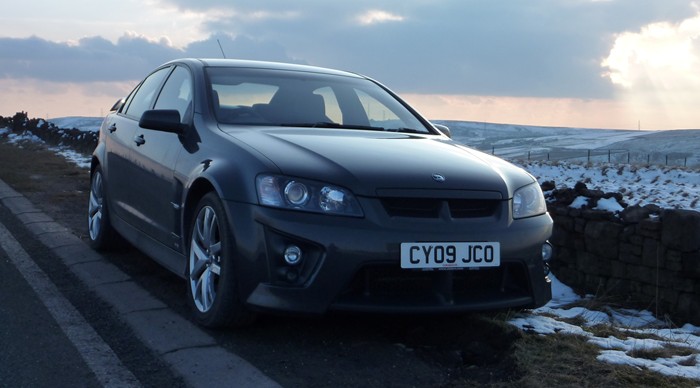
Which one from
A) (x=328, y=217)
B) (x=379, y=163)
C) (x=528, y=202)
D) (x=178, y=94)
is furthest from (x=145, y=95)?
(x=528, y=202)

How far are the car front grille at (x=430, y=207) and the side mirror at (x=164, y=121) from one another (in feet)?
5.03

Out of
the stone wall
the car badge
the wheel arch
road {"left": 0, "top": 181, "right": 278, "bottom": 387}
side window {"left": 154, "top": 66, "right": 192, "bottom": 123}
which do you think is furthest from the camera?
the stone wall

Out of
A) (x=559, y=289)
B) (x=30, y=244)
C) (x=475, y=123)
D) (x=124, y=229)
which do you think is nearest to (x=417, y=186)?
(x=124, y=229)

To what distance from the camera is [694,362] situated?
375 cm

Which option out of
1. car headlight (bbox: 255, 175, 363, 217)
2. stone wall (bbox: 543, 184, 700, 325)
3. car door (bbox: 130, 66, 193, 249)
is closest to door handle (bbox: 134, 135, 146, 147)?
car door (bbox: 130, 66, 193, 249)

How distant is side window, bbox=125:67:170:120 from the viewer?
5824 millimetres

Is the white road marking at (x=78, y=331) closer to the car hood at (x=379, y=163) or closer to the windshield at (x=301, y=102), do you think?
the car hood at (x=379, y=163)

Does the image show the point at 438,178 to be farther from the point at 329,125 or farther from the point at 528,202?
the point at 329,125

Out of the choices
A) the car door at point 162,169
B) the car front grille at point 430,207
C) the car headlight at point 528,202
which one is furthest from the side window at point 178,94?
the car headlight at point 528,202

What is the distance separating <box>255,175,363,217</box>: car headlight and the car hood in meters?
0.04

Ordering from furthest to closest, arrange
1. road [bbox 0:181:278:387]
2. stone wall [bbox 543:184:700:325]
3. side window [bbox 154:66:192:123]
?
stone wall [bbox 543:184:700:325] → side window [bbox 154:66:192:123] → road [bbox 0:181:278:387]

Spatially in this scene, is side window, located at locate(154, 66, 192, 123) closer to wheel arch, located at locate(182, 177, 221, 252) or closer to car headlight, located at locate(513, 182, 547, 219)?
wheel arch, located at locate(182, 177, 221, 252)

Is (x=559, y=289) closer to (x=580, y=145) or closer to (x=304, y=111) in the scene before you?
(x=304, y=111)

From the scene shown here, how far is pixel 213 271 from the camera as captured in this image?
160 inches
